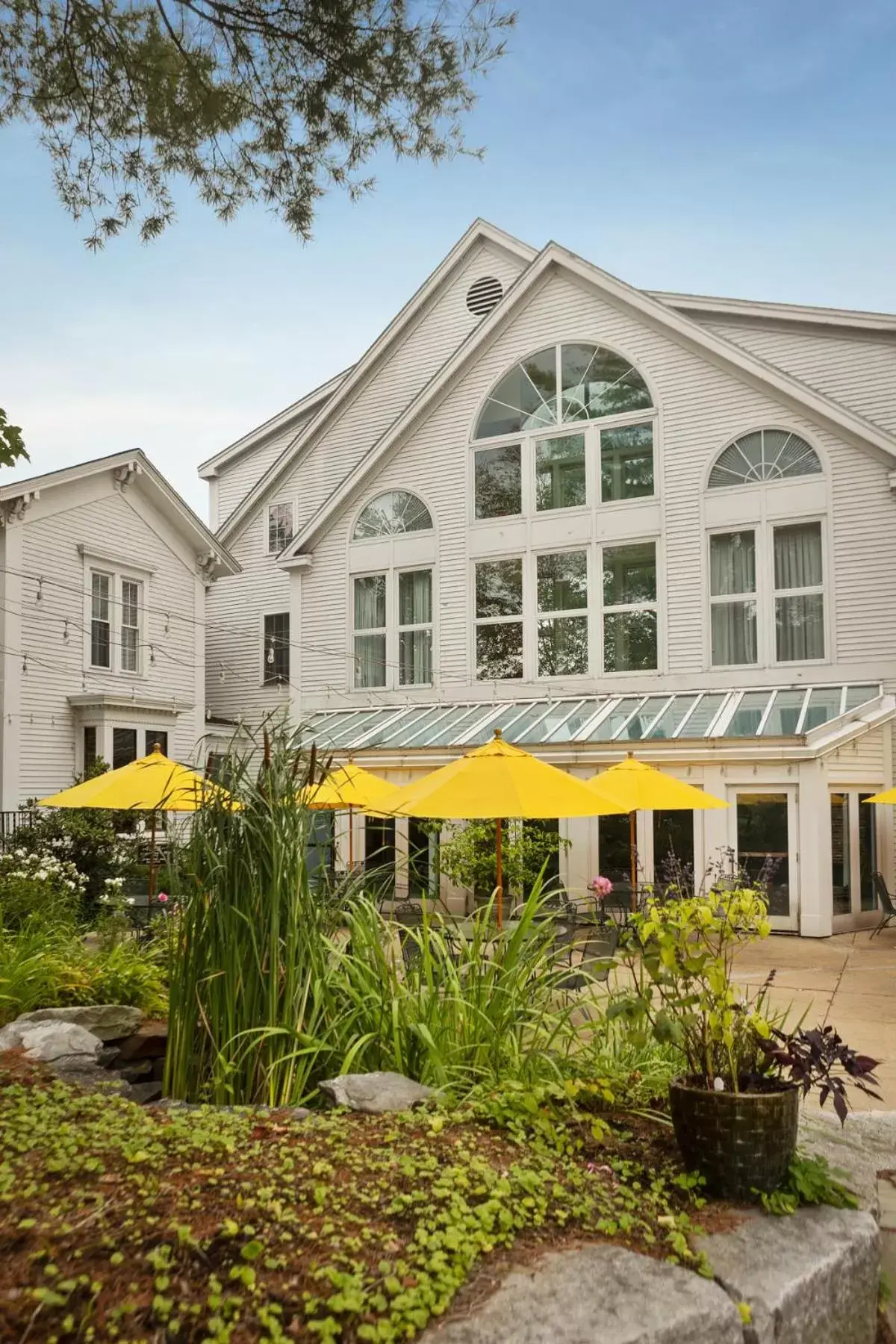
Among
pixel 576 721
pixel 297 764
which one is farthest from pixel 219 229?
pixel 576 721

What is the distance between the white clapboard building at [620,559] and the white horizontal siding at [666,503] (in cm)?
4

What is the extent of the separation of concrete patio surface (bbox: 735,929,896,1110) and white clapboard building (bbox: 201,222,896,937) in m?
0.90

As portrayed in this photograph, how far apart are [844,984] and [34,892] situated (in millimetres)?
7692

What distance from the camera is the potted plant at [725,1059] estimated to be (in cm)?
→ 342

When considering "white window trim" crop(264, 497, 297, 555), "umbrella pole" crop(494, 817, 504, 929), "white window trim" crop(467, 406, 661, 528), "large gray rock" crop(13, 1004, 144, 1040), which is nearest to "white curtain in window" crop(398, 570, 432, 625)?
"white window trim" crop(467, 406, 661, 528)

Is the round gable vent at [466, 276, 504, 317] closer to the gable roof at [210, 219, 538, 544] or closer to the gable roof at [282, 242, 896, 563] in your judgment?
the gable roof at [210, 219, 538, 544]

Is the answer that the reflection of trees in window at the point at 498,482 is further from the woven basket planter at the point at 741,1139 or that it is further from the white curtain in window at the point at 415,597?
the woven basket planter at the point at 741,1139

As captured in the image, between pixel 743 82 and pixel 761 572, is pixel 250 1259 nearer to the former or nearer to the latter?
pixel 743 82

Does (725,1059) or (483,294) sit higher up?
(483,294)

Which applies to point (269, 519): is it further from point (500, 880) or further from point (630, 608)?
point (500, 880)

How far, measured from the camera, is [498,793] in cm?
855

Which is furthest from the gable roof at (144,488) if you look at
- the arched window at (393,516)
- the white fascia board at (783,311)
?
the white fascia board at (783,311)

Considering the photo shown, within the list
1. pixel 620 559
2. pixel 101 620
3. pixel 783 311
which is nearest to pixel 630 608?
pixel 620 559

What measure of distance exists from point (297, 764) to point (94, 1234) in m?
2.43
